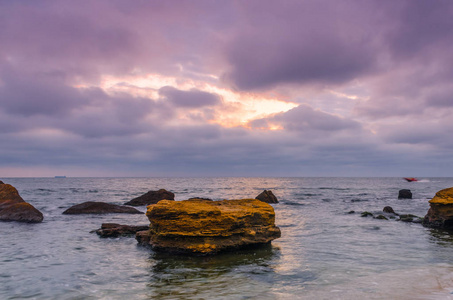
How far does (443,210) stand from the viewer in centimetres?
1759

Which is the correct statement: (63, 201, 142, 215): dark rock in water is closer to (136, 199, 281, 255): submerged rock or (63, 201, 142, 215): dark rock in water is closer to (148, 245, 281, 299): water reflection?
(136, 199, 281, 255): submerged rock

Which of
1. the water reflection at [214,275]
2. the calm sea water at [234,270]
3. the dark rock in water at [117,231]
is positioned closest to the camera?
the water reflection at [214,275]

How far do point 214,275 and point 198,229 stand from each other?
98.2 inches

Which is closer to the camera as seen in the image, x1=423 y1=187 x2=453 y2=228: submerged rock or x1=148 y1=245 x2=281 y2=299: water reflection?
x1=148 y1=245 x2=281 y2=299: water reflection

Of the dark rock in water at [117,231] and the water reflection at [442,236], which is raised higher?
the dark rock in water at [117,231]

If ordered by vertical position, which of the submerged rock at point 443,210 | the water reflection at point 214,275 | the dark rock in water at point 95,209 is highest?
the submerged rock at point 443,210

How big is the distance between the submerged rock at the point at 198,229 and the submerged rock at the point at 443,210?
1261 cm

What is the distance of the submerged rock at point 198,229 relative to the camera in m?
10.8

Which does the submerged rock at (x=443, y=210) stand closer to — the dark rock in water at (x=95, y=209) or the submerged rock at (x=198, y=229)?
the submerged rock at (x=198, y=229)

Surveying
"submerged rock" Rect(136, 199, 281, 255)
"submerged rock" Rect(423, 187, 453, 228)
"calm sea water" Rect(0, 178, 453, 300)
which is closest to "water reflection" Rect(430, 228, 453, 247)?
"calm sea water" Rect(0, 178, 453, 300)

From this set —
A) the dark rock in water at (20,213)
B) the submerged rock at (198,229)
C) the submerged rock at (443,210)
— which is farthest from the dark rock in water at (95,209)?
the submerged rock at (443,210)

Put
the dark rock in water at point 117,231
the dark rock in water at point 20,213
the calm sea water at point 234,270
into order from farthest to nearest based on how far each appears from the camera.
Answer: the dark rock in water at point 20,213
the dark rock in water at point 117,231
the calm sea water at point 234,270

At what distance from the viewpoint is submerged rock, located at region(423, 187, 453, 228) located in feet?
56.7

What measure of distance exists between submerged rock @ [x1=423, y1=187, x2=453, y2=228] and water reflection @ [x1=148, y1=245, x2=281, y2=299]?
12.3 meters
